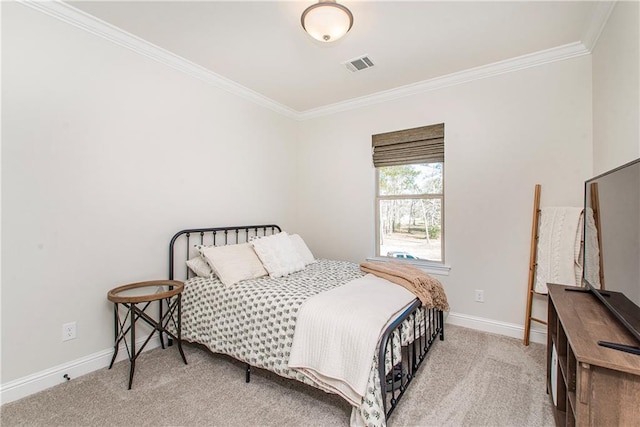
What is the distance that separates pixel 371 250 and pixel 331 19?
2476 millimetres

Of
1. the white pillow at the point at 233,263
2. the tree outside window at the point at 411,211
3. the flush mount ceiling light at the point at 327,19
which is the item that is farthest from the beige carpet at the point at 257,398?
the flush mount ceiling light at the point at 327,19

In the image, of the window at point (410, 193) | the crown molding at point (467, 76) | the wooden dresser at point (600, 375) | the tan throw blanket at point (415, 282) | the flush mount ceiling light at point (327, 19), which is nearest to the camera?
the wooden dresser at point (600, 375)

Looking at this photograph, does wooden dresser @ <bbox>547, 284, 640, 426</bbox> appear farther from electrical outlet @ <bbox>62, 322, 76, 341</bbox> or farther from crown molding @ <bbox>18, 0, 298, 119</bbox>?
crown molding @ <bbox>18, 0, 298, 119</bbox>

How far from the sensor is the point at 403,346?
7.00 ft

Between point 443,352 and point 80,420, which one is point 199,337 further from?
point 443,352

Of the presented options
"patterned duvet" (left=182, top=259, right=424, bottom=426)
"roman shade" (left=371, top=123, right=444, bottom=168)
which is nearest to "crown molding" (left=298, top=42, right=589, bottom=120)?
"roman shade" (left=371, top=123, right=444, bottom=168)

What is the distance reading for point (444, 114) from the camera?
3094mm

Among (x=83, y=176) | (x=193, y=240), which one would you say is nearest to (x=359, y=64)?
(x=193, y=240)

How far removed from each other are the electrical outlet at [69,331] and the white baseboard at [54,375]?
6.8 inches

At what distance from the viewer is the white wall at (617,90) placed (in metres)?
1.69

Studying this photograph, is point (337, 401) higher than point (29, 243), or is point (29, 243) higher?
point (29, 243)

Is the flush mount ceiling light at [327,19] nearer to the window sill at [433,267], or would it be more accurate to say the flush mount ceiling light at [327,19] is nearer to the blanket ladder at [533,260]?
the blanket ladder at [533,260]

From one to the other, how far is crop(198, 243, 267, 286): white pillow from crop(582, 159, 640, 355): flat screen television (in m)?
2.16

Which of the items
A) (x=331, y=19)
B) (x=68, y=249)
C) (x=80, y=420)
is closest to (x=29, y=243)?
(x=68, y=249)
